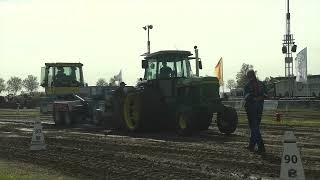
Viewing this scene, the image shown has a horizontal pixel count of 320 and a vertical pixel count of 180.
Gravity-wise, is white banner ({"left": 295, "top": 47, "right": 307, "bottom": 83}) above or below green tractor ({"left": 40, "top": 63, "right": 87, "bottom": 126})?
above

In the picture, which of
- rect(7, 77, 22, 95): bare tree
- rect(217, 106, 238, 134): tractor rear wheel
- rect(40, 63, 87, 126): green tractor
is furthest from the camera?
rect(7, 77, 22, 95): bare tree

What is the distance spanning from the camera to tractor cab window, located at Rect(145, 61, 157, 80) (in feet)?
60.7

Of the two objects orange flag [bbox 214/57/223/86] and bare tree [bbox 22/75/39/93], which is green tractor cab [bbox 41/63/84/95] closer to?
orange flag [bbox 214/57/223/86]

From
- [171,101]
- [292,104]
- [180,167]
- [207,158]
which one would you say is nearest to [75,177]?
[180,167]

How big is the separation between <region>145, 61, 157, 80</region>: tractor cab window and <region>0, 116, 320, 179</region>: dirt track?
190 centimetres

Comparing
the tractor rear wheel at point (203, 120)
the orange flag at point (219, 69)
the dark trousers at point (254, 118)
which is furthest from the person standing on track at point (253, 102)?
the orange flag at point (219, 69)

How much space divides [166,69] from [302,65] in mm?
21213

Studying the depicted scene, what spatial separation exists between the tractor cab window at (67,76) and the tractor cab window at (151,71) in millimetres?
8635

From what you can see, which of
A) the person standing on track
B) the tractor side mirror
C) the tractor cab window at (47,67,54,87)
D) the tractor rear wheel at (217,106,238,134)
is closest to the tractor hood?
the tractor rear wheel at (217,106,238,134)

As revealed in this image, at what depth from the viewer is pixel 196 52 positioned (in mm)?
19297

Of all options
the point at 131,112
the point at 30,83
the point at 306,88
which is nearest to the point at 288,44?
the point at 306,88

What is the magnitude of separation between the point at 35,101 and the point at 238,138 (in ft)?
148

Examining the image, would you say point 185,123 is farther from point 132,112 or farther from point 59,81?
point 59,81

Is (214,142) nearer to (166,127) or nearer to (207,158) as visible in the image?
(207,158)
